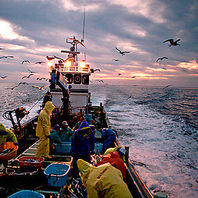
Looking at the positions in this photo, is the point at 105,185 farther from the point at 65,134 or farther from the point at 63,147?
the point at 65,134

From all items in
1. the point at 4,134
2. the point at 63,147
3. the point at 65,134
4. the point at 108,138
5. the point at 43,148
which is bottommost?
the point at 63,147

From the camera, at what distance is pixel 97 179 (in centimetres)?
211

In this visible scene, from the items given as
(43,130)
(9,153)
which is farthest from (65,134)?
(9,153)

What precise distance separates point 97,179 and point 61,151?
14.4 ft

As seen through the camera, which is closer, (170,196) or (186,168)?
(170,196)

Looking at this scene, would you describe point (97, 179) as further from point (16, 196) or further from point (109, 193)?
point (16, 196)

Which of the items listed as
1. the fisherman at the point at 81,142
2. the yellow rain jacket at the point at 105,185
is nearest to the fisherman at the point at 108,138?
the fisherman at the point at 81,142

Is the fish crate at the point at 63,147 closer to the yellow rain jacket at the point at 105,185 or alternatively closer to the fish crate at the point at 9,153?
the fish crate at the point at 9,153

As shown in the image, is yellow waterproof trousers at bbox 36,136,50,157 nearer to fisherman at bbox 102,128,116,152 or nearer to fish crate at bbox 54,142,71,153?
fish crate at bbox 54,142,71,153

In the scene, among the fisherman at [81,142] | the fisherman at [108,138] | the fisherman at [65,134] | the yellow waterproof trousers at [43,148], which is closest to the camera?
the fisherman at [81,142]

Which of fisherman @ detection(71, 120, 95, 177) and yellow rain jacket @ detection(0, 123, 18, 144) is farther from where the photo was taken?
yellow rain jacket @ detection(0, 123, 18, 144)

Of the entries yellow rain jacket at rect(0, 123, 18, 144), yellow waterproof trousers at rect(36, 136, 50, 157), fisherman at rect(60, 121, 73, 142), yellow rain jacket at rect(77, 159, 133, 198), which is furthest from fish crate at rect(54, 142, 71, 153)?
yellow rain jacket at rect(77, 159, 133, 198)

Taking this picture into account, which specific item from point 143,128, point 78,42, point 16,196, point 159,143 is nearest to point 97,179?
point 16,196

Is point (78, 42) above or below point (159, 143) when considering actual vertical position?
above
